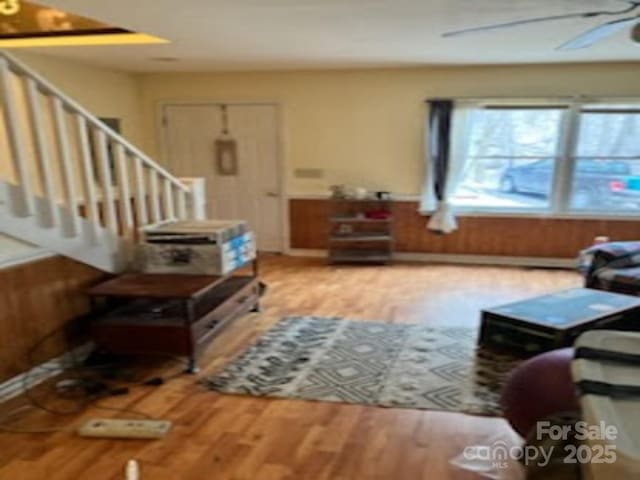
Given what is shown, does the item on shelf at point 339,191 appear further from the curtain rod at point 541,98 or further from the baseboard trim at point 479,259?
the curtain rod at point 541,98

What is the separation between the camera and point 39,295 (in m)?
3.03

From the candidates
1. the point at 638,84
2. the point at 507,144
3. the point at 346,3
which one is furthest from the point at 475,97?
the point at 346,3

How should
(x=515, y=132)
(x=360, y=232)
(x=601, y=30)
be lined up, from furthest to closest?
1. (x=360, y=232)
2. (x=515, y=132)
3. (x=601, y=30)

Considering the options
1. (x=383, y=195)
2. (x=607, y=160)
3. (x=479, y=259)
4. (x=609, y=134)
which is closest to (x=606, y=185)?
(x=607, y=160)

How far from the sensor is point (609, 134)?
558 cm

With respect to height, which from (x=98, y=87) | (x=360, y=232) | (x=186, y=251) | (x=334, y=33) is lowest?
(x=360, y=232)

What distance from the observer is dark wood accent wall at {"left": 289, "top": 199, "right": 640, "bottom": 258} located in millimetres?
5754

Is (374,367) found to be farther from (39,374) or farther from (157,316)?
(39,374)

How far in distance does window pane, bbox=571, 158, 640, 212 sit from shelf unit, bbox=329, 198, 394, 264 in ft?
6.86

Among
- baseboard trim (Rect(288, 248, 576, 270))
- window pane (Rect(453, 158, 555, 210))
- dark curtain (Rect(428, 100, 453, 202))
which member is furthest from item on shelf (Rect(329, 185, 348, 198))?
window pane (Rect(453, 158, 555, 210))

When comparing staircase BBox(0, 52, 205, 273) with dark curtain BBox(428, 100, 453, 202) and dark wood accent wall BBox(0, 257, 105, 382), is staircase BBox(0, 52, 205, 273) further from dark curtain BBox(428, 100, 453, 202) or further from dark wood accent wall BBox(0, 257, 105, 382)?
dark curtain BBox(428, 100, 453, 202)

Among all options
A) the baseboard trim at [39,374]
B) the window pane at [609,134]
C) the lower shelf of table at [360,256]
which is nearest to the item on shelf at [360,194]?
the lower shelf of table at [360,256]

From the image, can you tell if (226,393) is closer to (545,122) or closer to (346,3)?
(346,3)

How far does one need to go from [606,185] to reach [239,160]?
422 centimetres
